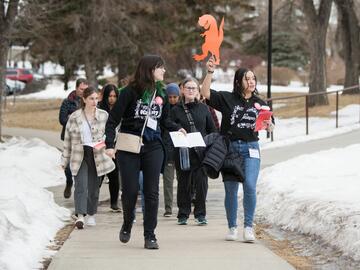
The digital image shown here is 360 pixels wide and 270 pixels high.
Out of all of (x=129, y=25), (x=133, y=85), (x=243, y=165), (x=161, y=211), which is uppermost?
(x=129, y=25)

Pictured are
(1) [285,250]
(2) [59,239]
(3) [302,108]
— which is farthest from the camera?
(3) [302,108]

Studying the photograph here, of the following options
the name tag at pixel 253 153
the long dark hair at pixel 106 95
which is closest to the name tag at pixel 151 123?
the name tag at pixel 253 153

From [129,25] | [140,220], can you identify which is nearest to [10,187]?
[140,220]

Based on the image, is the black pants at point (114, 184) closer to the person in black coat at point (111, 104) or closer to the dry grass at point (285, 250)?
the person in black coat at point (111, 104)

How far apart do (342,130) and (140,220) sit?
1380cm

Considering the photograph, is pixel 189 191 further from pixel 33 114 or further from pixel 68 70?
pixel 33 114

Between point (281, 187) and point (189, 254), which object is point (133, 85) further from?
point (281, 187)

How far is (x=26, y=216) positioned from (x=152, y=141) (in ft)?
6.18

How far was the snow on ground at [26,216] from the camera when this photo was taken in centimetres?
712

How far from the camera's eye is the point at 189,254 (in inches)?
295

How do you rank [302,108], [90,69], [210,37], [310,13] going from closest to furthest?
[210,37] < [302,108] < [310,13] < [90,69]

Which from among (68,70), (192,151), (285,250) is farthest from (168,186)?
(68,70)

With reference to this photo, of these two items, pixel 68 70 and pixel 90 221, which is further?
pixel 68 70

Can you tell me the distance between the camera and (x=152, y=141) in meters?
7.79
